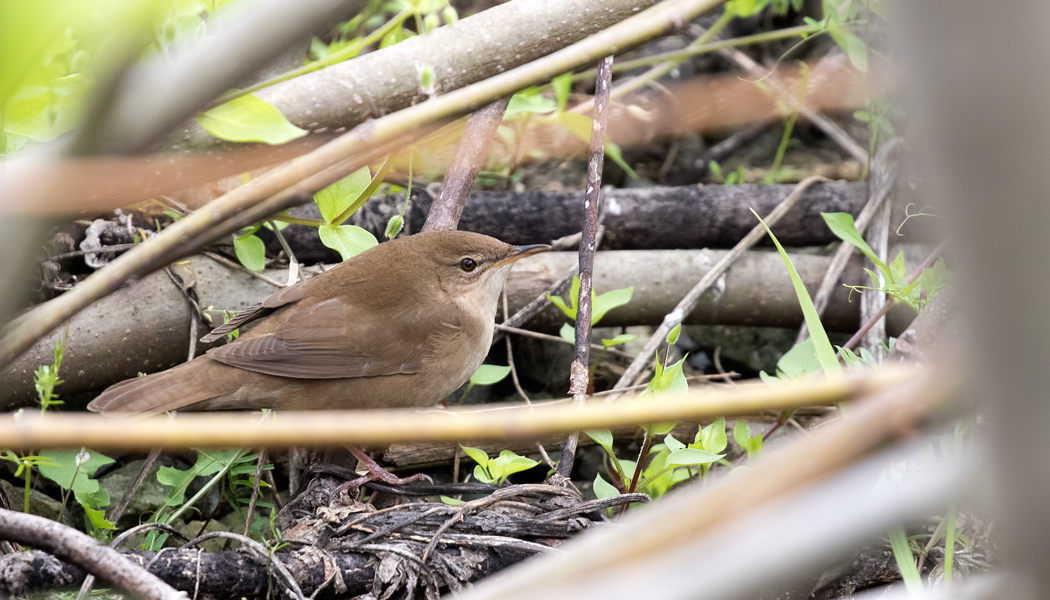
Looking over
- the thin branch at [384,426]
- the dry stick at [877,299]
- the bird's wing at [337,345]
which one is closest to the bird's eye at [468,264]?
the bird's wing at [337,345]

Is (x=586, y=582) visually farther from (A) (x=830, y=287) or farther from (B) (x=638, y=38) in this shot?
(A) (x=830, y=287)

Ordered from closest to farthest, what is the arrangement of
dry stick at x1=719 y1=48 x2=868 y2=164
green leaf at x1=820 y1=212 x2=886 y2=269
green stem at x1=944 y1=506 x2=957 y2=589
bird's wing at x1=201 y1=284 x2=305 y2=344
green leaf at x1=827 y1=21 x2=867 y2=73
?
green stem at x1=944 y1=506 x2=957 y2=589
green leaf at x1=820 y1=212 x2=886 y2=269
bird's wing at x1=201 y1=284 x2=305 y2=344
green leaf at x1=827 y1=21 x2=867 y2=73
dry stick at x1=719 y1=48 x2=868 y2=164

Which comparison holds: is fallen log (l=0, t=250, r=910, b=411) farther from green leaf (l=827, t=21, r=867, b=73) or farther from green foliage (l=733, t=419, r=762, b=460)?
green foliage (l=733, t=419, r=762, b=460)

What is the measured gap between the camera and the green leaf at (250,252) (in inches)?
144

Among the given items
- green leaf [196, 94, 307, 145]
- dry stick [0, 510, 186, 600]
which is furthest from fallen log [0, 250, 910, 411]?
dry stick [0, 510, 186, 600]

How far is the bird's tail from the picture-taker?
9.95ft

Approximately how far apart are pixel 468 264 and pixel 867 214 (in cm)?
217

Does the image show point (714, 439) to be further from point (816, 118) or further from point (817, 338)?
point (816, 118)

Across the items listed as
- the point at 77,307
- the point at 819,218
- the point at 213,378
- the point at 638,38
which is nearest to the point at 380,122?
the point at 77,307

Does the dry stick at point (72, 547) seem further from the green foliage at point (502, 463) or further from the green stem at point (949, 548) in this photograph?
the green stem at point (949, 548)

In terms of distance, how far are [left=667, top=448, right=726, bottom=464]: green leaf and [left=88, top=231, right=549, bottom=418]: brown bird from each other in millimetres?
1122

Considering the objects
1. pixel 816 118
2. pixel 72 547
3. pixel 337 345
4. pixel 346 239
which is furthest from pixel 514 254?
pixel 816 118

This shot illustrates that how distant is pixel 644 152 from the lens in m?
5.79

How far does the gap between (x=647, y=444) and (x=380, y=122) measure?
6.98 feet
